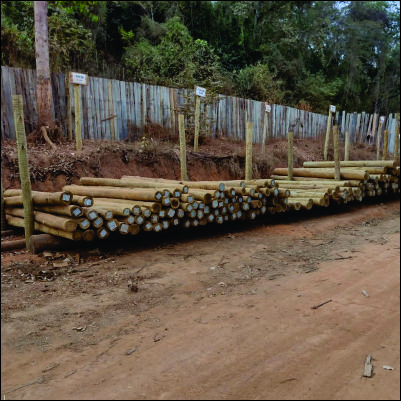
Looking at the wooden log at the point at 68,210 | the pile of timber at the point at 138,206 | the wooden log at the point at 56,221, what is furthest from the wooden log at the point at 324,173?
the wooden log at the point at 56,221

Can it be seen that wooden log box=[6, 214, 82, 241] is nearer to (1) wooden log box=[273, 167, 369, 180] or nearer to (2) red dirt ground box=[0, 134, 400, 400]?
(2) red dirt ground box=[0, 134, 400, 400]

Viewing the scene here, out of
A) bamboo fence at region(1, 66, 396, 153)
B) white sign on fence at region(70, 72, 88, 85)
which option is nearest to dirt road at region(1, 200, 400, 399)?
white sign on fence at region(70, 72, 88, 85)

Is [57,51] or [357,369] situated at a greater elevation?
[57,51]

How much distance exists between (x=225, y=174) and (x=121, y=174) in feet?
11.6

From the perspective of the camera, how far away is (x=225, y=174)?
12.1m

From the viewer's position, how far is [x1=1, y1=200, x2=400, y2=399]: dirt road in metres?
2.40

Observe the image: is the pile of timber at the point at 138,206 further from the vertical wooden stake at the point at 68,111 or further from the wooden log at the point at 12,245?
the vertical wooden stake at the point at 68,111

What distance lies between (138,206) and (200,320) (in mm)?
2845

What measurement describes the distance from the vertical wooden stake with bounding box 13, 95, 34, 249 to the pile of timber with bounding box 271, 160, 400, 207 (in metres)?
5.45

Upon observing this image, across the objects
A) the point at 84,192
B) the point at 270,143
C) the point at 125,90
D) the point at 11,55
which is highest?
the point at 11,55

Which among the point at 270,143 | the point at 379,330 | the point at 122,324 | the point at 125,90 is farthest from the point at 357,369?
the point at 270,143

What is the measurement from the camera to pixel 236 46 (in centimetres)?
1708

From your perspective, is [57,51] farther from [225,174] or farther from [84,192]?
[84,192]

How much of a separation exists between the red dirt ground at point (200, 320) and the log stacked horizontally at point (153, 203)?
410 millimetres
